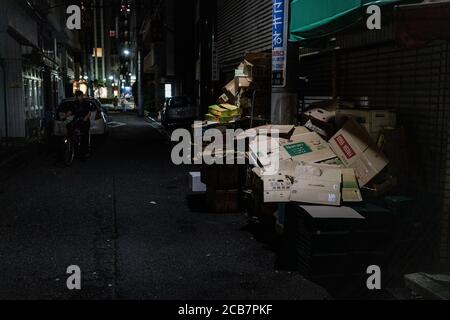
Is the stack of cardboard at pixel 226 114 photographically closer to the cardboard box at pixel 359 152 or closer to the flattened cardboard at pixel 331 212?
the cardboard box at pixel 359 152

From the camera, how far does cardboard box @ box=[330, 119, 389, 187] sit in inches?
248

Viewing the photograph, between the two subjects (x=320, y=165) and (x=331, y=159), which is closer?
(x=320, y=165)

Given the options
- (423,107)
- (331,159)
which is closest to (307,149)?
(331,159)

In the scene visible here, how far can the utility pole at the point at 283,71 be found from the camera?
782 cm

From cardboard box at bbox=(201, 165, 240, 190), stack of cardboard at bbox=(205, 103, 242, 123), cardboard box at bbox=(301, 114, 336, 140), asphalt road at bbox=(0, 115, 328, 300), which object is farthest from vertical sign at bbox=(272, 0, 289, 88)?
stack of cardboard at bbox=(205, 103, 242, 123)

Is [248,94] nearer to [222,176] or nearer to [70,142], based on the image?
[222,176]

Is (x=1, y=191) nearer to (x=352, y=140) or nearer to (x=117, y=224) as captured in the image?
(x=117, y=224)

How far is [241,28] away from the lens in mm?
17141

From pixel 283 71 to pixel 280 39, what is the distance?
51cm

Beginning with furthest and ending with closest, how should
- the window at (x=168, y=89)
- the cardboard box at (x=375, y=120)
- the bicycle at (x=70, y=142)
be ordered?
the window at (x=168, y=89), the bicycle at (x=70, y=142), the cardboard box at (x=375, y=120)

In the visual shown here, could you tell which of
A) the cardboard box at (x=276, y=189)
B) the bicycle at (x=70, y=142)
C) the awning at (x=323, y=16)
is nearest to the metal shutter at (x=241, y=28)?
the awning at (x=323, y=16)

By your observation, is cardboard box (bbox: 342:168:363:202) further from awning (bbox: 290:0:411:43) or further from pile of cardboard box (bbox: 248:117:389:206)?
awning (bbox: 290:0:411:43)

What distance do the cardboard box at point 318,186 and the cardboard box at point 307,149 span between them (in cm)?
52
